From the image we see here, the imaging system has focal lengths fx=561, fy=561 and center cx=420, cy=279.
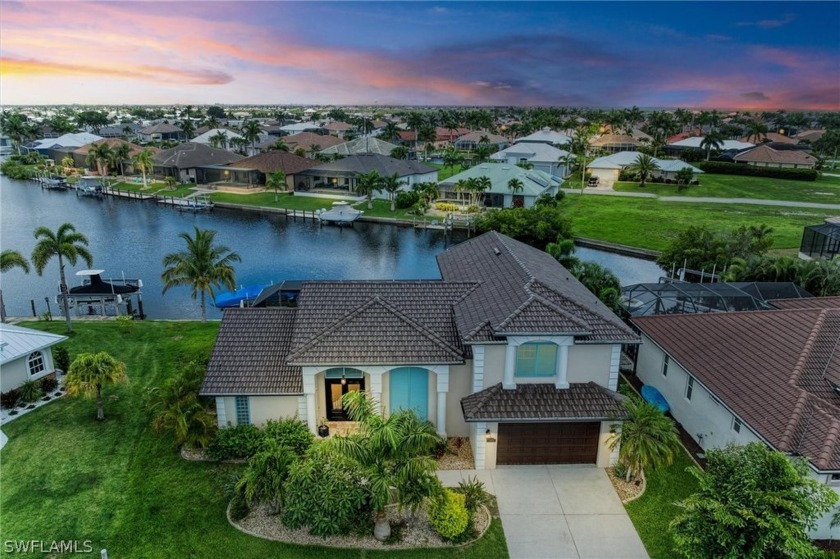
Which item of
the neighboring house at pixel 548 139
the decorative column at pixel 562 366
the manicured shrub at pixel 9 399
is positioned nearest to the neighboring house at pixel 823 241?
the decorative column at pixel 562 366

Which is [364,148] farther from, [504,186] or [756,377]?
[756,377]

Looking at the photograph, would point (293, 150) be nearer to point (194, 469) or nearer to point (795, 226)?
point (795, 226)

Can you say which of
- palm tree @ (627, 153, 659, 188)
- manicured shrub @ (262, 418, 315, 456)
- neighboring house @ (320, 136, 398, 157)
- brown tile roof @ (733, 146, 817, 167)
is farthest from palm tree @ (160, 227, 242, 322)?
brown tile roof @ (733, 146, 817, 167)

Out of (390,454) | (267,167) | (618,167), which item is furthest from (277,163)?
(390,454)

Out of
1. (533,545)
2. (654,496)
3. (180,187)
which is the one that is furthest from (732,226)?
(180,187)

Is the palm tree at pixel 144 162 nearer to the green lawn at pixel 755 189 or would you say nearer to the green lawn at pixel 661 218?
the green lawn at pixel 661 218

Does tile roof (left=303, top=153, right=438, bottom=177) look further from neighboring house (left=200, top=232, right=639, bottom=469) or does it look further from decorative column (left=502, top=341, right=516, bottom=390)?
decorative column (left=502, top=341, right=516, bottom=390)
